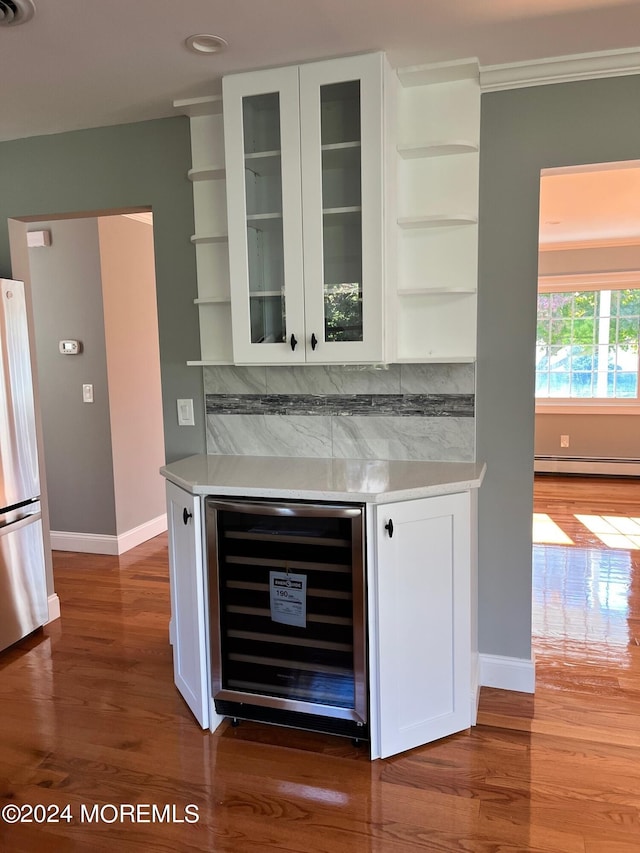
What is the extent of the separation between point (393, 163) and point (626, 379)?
5152 millimetres

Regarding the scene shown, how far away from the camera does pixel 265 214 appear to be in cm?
240

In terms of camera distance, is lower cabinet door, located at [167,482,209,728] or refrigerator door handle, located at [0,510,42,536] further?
refrigerator door handle, located at [0,510,42,536]

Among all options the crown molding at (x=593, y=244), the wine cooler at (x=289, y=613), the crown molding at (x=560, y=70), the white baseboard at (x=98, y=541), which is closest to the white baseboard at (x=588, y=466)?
the crown molding at (x=593, y=244)

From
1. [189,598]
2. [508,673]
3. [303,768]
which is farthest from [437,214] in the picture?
[303,768]

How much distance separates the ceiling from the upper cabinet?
0.36 feet

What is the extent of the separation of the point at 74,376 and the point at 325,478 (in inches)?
107

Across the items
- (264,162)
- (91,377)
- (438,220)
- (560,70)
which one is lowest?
(91,377)

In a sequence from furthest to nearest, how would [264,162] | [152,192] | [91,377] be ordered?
[91,377]
[152,192]
[264,162]

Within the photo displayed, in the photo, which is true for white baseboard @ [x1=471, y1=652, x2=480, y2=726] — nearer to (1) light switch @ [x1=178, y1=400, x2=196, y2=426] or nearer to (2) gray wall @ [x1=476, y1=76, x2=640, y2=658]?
(2) gray wall @ [x1=476, y1=76, x2=640, y2=658]

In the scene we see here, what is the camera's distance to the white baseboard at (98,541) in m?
4.34

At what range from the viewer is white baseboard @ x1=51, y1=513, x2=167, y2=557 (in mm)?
4336

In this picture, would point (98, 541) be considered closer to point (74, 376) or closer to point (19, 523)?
point (74, 376)

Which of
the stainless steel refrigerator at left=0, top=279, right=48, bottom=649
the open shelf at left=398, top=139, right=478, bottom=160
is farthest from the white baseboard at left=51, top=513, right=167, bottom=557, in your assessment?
the open shelf at left=398, top=139, right=478, bottom=160

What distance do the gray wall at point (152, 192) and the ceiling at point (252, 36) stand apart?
33cm
